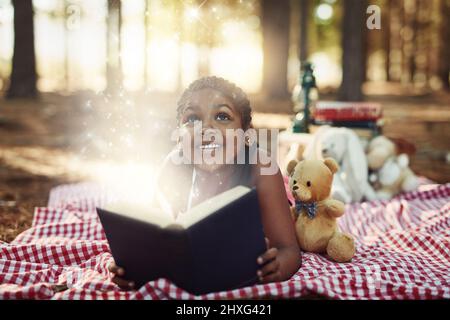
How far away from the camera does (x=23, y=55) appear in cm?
1426

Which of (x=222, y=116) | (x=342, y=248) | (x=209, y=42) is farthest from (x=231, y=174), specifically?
(x=209, y=42)

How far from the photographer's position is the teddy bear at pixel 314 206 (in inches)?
123

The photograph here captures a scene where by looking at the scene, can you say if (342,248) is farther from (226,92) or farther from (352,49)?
(352,49)

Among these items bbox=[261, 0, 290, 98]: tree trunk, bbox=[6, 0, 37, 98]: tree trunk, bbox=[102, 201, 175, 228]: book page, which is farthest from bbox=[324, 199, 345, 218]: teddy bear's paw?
bbox=[261, 0, 290, 98]: tree trunk

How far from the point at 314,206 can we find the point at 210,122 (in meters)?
0.91

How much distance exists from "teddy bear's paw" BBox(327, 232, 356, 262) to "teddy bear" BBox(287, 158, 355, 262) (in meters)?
0.03

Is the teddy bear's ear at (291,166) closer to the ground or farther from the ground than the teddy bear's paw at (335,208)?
farther from the ground

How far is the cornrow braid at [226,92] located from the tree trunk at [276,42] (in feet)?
48.0

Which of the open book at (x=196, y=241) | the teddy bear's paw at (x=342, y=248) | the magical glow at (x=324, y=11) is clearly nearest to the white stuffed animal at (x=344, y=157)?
the teddy bear's paw at (x=342, y=248)

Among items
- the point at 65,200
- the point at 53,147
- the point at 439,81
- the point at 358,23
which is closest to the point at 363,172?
the point at 65,200

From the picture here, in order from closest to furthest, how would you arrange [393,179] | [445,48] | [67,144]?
[393,179] < [67,144] < [445,48]

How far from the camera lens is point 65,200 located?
477cm

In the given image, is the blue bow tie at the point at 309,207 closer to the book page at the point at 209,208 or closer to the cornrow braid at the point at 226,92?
the cornrow braid at the point at 226,92
